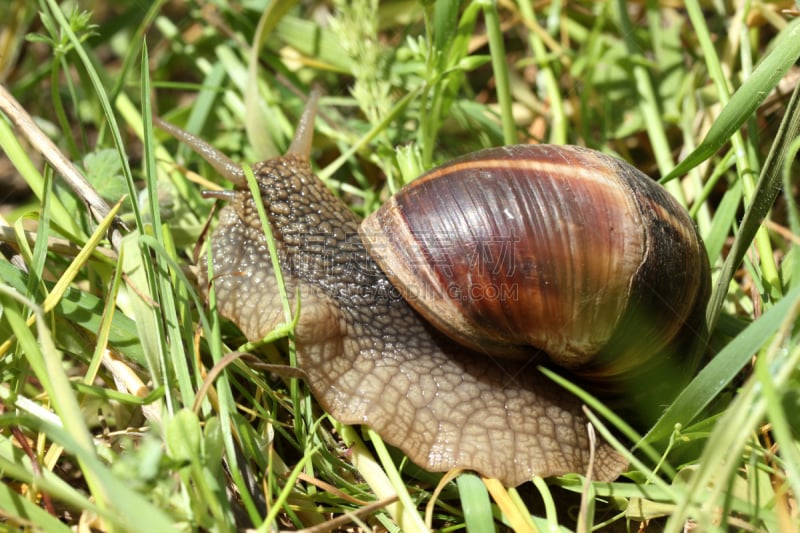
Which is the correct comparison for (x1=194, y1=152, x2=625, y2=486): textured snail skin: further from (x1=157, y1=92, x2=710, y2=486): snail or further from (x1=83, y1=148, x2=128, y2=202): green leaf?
(x1=83, y1=148, x2=128, y2=202): green leaf

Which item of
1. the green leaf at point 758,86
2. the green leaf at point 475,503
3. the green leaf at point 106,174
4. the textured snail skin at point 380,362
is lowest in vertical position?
the green leaf at point 475,503

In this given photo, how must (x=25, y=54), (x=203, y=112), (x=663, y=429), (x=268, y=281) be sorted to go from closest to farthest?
(x=663, y=429) < (x=268, y=281) < (x=203, y=112) < (x=25, y=54)

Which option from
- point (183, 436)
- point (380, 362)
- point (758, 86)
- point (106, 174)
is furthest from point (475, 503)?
point (106, 174)

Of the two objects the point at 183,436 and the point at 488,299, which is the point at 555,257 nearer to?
the point at 488,299

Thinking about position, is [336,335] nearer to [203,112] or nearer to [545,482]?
[545,482]

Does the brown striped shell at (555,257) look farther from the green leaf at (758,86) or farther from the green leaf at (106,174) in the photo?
the green leaf at (106,174)

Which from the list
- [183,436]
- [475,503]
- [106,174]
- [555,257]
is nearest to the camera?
[183,436]

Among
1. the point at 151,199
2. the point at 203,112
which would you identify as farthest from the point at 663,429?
the point at 203,112

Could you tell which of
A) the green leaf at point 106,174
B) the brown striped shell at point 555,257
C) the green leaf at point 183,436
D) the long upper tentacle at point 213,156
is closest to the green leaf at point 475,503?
the brown striped shell at point 555,257
